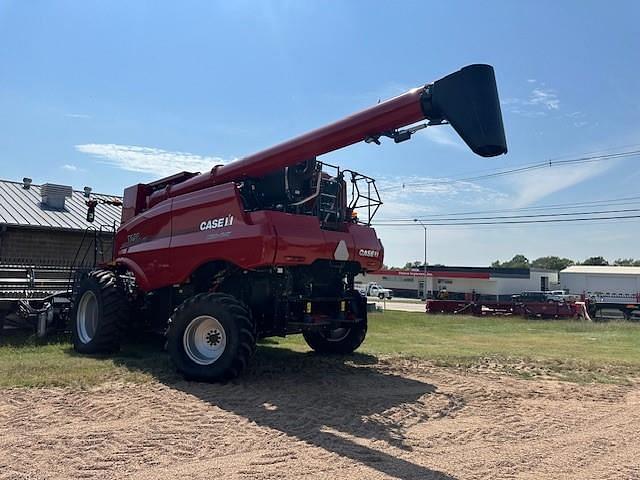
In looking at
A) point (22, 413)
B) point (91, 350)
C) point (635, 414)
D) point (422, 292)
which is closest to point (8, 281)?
point (91, 350)

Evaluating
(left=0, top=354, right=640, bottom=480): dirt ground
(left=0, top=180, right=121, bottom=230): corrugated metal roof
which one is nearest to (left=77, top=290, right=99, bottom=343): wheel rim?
(left=0, top=354, right=640, bottom=480): dirt ground

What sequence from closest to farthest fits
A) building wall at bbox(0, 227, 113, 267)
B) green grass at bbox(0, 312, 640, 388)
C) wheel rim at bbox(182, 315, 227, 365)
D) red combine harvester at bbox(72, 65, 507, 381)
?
red combine harvester at bbox(72, 65, 507, 381)
green grass at bbox(0, 312, 640, 388)
wheel rim at bbox(182, 315, 227, 365)
building wall at bbox(0, 227, 113, 267)

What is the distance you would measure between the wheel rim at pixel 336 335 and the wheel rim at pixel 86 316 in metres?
4.43

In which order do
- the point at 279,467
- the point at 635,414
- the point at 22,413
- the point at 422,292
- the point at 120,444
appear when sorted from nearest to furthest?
the point at 279,467 < the point at 120,444 < the point at 22,413 < the point at 635,414 < the point at 422,292

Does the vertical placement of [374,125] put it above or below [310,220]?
above

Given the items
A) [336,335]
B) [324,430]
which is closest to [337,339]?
[336,335]

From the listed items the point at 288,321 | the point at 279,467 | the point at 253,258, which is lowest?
the point at 279,467

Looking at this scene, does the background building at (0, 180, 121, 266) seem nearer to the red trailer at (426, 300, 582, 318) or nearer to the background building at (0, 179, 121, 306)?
the background building at (0, 179, 121, 306)

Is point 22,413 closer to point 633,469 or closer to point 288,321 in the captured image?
point 288,321

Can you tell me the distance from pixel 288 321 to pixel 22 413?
358cm

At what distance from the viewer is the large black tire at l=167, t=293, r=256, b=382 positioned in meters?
7.67

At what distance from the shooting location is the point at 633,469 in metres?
4.73

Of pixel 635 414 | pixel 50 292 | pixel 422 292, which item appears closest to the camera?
pixel 635 414

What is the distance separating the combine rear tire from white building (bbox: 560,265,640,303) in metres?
36.1
